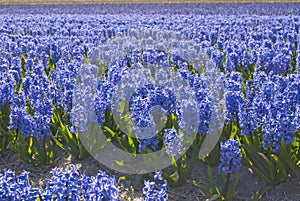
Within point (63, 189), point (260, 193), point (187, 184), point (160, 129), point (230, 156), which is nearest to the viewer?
point (63, 189)

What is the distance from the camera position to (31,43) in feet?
29.1

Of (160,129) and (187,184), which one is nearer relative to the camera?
(187,184)

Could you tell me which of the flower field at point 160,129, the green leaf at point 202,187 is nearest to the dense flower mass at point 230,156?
the flower field at point 160,129

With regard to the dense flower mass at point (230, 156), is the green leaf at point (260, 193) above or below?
below

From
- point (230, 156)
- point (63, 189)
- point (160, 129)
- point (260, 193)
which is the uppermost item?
point (63, 189)

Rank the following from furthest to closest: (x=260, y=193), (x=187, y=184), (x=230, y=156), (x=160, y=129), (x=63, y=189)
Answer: (x=160, y=129) → (x=187, y=184) → (x=260, y=193) → (x=230, y=156) → (x=63, y=189)

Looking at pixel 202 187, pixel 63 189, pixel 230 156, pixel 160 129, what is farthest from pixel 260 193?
pixel 63 189

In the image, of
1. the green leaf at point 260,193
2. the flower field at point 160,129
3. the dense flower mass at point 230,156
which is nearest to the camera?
the dense flower mass at point 230,156

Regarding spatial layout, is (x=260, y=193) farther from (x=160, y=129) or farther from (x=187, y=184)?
(x=160, y=129)

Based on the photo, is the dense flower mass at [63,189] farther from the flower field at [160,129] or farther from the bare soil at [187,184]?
the bare soil at [187,184]

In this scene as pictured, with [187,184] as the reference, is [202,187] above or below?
above

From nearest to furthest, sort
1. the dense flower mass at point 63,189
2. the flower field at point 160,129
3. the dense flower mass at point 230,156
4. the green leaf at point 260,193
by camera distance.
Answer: the dense flower mass at point 63,189 < the dense flower mass at point 230,156 < the green leaf at point 260,193 < the flower field at point 160,129

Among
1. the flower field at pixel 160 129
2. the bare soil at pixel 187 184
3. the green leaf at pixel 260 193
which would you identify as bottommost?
the bare soil at pixel 187 184

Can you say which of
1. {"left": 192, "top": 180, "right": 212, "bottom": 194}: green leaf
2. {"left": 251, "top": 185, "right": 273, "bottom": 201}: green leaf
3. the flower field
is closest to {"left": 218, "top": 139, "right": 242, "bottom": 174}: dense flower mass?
the flower field
